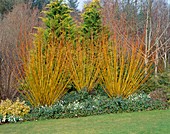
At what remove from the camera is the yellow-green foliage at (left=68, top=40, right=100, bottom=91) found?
29.2 ft

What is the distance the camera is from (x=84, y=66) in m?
8.96

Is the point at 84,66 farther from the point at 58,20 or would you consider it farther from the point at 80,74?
the point at 58,20

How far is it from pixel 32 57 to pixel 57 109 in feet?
5.74

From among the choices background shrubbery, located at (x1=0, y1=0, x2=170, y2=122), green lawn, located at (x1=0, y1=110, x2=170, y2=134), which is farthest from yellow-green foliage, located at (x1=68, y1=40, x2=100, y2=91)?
green lawn, located at (x1=0, y1=110, x2=170, y2=134)

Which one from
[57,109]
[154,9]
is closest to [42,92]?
[57,109]

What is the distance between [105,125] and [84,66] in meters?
3.29

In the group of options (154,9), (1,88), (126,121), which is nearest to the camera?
(126,121)

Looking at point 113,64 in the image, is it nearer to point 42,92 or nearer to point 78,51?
point 78,51

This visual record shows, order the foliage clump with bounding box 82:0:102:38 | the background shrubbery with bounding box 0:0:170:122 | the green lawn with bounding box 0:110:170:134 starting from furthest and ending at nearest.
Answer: the foliage clump with bounding box 82:0:102:38 < the background shrubbery with bounding box 0:0:170:122 < the green lawn with bounding box 0:110:170:134

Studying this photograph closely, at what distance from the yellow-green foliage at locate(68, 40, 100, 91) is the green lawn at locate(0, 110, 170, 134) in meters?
2.13

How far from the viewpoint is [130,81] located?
8500mm

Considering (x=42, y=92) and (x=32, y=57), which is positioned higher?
(x=32, y=57)

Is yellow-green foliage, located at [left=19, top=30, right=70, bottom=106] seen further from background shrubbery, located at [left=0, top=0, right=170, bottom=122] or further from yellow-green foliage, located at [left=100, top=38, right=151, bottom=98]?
yellow-green foliage, located at [left=100, top=38, right=151, bottom=98]

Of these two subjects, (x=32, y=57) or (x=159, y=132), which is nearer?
(x=159, y=132)
